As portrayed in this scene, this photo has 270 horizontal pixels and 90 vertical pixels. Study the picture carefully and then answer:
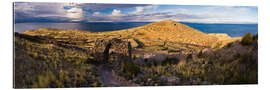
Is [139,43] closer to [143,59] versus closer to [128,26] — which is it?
[143,59]

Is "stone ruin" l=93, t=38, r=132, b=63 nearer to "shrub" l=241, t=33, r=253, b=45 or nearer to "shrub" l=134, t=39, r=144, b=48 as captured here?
"shrub" l=134, t=39, r=144, b=48

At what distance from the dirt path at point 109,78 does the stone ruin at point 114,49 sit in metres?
0.68

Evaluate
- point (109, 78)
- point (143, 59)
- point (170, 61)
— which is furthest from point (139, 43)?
point (109, 78)

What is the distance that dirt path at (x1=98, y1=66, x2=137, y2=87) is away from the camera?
6.46 m

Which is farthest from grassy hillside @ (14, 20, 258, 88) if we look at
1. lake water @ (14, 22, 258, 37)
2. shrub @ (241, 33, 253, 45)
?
lake water @ (14, 22, 258, 37)

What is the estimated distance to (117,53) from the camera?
7.91 meters

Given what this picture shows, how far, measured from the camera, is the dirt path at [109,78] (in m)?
6.46

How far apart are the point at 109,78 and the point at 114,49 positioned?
1.58 metres

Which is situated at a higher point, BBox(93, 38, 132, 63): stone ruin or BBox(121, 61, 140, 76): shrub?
BBox(93, 38, 132, 63): stone ruin

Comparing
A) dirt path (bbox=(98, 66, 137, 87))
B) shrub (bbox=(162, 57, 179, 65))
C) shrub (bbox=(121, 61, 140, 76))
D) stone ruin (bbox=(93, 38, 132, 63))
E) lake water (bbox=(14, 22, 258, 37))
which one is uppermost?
lake water (bbox=(14, 22, 258, 37))

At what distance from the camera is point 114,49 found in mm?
7906

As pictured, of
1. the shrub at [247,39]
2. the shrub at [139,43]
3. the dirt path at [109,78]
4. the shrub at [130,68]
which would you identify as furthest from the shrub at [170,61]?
the shrub at [247,39]

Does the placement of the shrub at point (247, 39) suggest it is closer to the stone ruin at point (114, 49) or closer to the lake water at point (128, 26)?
Answer: the lake water at point (128, 26)

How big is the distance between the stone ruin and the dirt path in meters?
0.68
